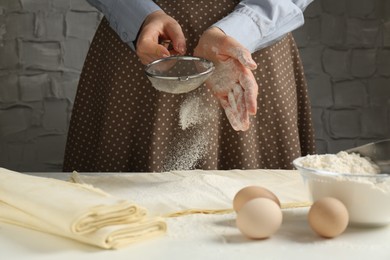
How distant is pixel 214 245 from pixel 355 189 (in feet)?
0.63

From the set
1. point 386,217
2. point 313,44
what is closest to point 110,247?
point 386,217

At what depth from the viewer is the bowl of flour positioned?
0.86m

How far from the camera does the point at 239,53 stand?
1.19m

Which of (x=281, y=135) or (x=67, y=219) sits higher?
(x=67, y=219)

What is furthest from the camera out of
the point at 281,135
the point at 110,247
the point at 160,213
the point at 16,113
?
the point at 16,113

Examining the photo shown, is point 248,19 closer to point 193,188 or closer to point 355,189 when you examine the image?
point 193,188

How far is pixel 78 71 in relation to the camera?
2.49 metres

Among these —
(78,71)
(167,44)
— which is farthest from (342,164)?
(78,71)

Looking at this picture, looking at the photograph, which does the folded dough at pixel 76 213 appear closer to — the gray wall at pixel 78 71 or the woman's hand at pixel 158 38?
the woman's hand at pixel 158 38

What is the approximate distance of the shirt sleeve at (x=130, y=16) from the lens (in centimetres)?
146

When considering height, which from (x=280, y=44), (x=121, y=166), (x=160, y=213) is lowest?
(x=121, y=166)

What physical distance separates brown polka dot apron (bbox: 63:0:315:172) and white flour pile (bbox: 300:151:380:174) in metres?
0.55

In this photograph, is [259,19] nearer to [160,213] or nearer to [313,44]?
[160,213]

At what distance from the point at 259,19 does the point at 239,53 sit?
290 millimetres
